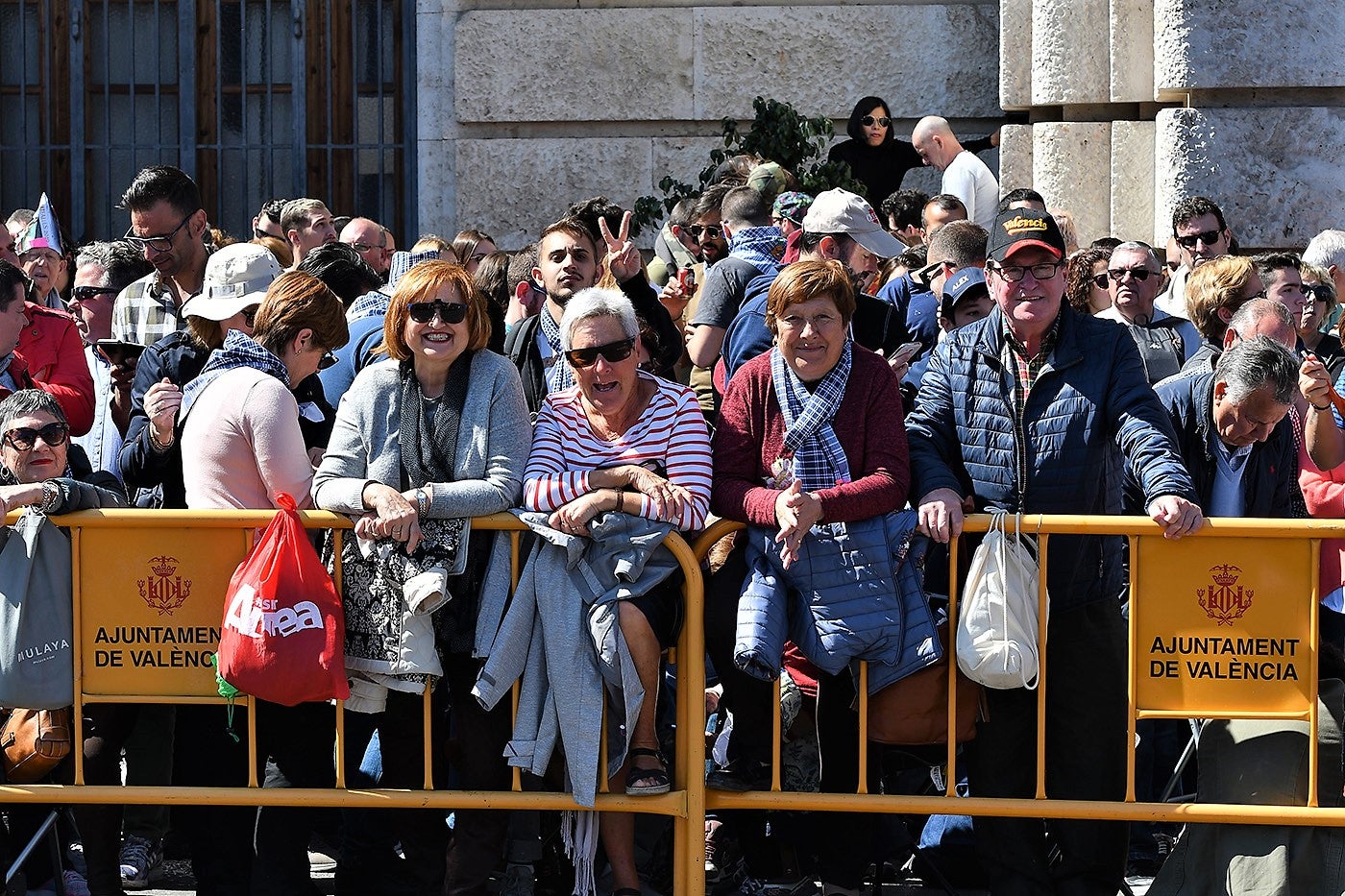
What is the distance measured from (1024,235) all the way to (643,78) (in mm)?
5414

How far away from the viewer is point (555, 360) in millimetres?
5664

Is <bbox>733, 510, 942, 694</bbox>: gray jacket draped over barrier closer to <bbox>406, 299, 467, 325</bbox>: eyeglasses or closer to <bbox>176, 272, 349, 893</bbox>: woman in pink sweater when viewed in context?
<bbox>406, 299, 467, 325</bbox>: eyeglasses

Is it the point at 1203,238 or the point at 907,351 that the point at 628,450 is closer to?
the point at 907,351

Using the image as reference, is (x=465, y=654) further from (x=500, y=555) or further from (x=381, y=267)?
(x=381, y=267)

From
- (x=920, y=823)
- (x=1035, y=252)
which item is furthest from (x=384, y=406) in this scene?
(x=920, y=823)

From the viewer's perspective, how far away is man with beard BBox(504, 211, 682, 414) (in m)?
5.75

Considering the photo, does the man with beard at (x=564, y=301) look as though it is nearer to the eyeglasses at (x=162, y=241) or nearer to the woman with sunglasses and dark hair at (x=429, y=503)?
the woman with sunglasses and dark hair at (x=429, y=503)

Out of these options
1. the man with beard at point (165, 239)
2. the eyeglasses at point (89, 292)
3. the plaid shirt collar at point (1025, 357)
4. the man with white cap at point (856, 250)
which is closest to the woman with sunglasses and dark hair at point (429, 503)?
the plaid shirt collar at point (1025, 357)

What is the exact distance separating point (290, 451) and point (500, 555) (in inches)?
Result: 24.9

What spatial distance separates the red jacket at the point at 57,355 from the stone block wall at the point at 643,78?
167 inches

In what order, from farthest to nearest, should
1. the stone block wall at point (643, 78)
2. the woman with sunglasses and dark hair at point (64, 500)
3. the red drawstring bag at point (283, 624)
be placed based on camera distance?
the stone block wall at point (643, 78), the woman with sunglasses and dark hair at point (64, 500), the red drawstring bag at point (283, 624)

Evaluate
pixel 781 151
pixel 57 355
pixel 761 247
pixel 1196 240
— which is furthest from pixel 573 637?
pixel 781 151

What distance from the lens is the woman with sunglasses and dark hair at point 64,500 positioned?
15.8 ft

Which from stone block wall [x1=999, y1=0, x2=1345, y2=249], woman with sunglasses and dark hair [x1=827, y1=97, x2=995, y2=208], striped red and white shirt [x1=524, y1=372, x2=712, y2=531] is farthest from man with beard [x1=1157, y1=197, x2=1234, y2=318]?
striped red and white shirt [x1=524, y1=372, x2=712, y2=531]
